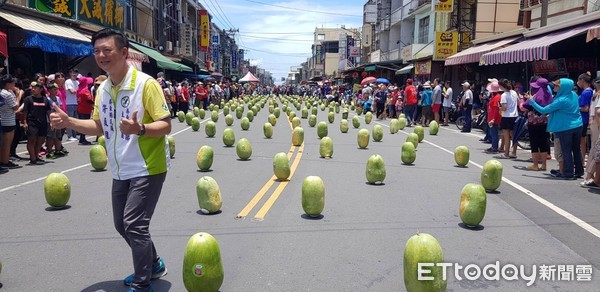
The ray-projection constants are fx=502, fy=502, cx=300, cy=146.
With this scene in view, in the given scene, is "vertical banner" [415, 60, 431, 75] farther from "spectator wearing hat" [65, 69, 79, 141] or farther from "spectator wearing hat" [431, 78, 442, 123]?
"spectator wearing hat" [65, 69, 79, 141]

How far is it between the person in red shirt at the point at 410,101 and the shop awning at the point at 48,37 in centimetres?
1266

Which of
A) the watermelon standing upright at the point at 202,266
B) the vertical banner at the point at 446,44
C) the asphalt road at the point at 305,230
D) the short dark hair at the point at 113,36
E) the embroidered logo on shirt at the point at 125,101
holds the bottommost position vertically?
the asphalt road at the point at 305,230

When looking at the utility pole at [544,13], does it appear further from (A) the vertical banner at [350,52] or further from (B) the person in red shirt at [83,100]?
(A) the vertical banner at [350,52]

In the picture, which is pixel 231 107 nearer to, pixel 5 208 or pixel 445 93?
pixel 445 93

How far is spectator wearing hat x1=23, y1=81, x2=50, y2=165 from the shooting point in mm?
10570

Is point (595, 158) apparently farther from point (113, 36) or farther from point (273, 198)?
point (113, 36)

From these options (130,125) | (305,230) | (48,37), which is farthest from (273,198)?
(48,37)

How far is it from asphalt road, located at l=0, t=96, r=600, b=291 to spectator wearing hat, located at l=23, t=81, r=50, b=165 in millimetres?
655

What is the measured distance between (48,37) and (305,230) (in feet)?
42.7

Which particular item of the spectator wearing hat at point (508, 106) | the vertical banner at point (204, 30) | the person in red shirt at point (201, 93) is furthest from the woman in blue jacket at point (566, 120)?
the vertical banner at point (204, 30)

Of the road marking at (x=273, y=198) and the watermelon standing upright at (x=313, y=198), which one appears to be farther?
the road marking at (x=273, y=198)

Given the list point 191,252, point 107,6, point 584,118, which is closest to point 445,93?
point 584,118

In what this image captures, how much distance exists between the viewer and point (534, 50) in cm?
1573

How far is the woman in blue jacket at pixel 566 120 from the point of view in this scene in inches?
373
